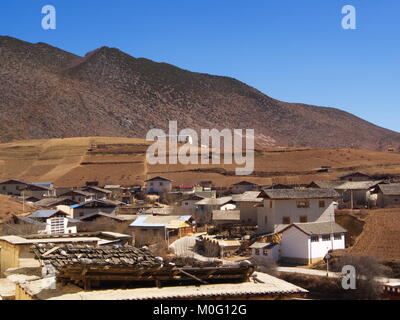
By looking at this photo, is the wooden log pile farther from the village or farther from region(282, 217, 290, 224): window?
region(282, 217, 290, 224): window

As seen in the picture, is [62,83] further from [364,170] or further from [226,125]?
[364,170]

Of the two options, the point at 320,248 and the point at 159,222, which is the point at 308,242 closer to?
Answer: the point at 320,248

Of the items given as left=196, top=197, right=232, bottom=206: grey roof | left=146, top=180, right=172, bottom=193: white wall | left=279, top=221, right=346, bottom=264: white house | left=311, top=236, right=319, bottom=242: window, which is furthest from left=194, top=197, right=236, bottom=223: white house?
left=146, top=180, right=172, bottom=193: white wall

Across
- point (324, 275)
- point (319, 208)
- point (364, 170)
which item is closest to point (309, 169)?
point (364, 170)

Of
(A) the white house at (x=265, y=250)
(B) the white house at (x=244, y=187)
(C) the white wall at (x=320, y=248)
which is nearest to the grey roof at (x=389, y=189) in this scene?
(C) the white wall at (x=320, y=248)

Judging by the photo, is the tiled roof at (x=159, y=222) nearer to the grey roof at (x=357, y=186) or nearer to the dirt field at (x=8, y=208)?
the dirt field at (x=8, y=208)

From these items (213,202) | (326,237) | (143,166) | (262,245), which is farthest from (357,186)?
(143,166)

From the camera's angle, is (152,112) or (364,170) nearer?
(364,170)
